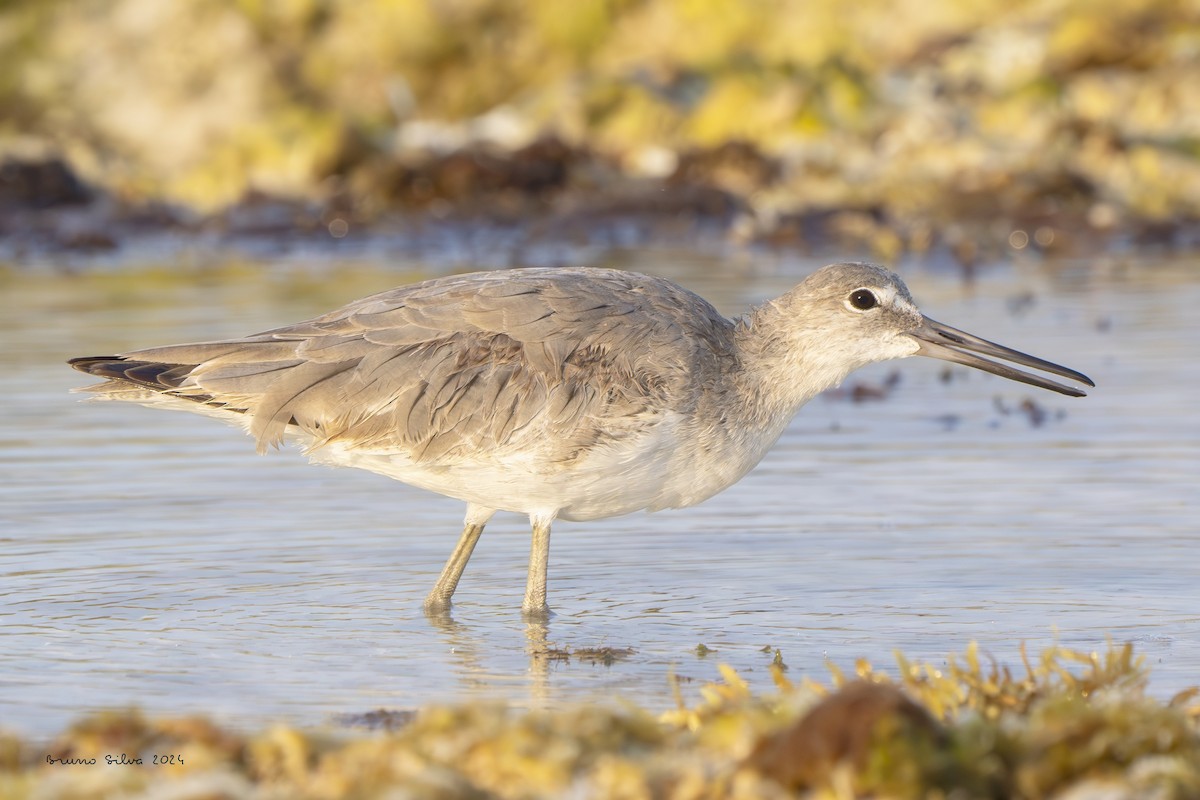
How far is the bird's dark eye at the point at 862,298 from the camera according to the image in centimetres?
710

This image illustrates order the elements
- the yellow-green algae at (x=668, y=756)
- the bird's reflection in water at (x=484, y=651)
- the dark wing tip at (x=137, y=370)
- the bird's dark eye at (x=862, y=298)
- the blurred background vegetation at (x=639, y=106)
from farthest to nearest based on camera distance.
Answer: the blurred background vegetation at (x=639, y=106), the bird's dark eye at (x=862, y=298), the dark wing tip at (x=137, y=370), the bird's reflection in water at (x=484, y=651), the yellow-green algae at (x=668, y=756)

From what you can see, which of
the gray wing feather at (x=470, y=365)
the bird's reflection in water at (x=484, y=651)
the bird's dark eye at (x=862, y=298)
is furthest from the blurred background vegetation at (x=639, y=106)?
the bird's reflection in water at (x=484, y=651)

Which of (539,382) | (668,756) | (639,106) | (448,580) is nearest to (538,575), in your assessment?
(448,580)

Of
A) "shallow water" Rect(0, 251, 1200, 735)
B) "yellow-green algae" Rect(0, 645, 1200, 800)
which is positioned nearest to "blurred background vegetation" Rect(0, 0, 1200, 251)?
"shallow water" Rect(0, 251, 1200, 735)

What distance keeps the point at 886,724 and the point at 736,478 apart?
2978 mm

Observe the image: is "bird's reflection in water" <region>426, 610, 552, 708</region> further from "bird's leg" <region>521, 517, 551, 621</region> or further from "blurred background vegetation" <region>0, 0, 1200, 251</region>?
"blurred background vegetation" <region>0, 0, 1200, 251</region>

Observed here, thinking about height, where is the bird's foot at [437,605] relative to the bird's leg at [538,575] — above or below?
below

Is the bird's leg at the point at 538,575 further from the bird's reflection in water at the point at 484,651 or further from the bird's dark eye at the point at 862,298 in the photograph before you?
the bird's dark eye at the point at 862,298

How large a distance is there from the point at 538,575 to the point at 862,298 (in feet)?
5.29

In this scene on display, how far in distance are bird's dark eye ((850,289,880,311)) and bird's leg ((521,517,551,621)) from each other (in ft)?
4.71

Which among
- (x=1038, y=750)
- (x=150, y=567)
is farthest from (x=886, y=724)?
(x=150, y=567)

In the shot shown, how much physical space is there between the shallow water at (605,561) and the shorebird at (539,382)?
479 mm

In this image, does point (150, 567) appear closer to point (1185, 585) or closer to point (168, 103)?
point (1185, 585)

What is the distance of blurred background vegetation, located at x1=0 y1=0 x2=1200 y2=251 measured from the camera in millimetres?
20250
